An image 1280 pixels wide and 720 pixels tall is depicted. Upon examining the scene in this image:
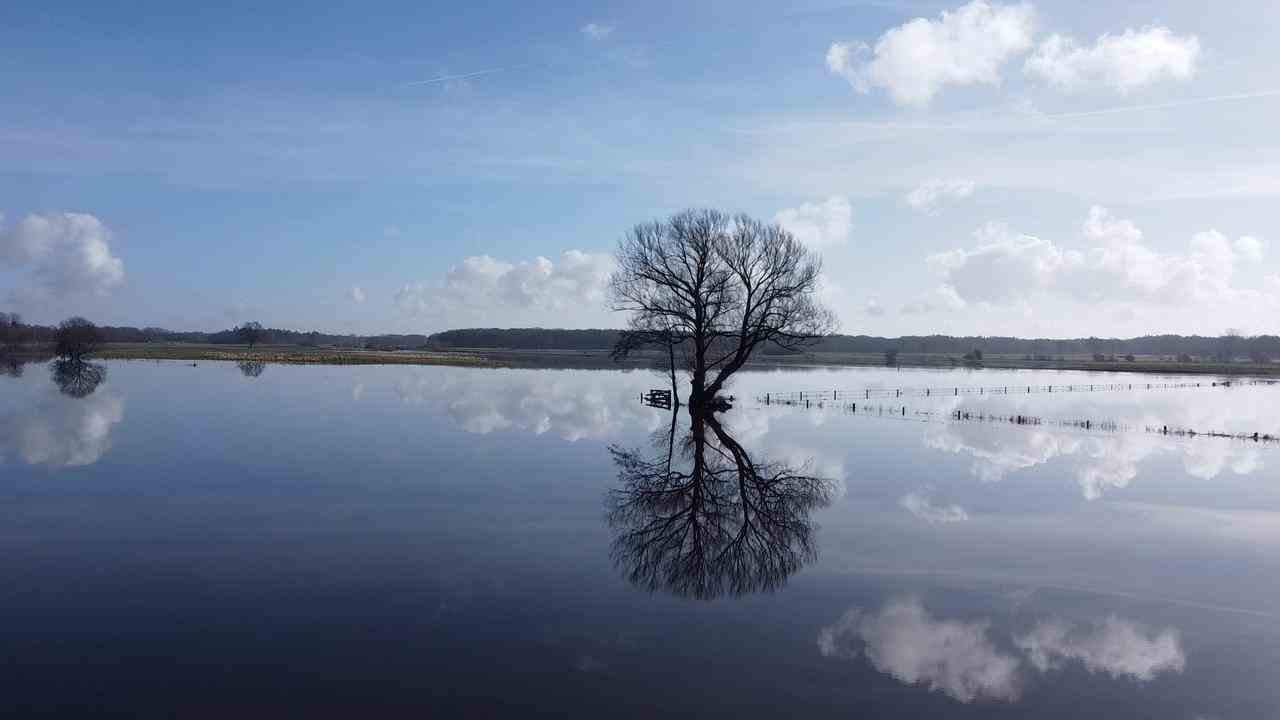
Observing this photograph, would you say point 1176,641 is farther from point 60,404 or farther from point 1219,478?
point 60,404

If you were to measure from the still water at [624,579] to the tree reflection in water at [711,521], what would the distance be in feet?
0.42

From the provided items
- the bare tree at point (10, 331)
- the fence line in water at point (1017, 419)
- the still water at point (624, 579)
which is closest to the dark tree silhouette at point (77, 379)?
the still water at point (624, 579)

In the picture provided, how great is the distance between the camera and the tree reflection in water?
1672 cm

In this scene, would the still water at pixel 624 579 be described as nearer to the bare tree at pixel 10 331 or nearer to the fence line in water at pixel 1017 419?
the fence line in water at pixel 1017 419

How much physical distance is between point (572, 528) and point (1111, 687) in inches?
462

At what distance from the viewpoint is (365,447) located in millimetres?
33125

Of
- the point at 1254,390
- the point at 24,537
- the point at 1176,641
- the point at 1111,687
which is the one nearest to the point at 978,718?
the point at 1111,687

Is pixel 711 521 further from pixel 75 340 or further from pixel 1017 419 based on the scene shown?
pixel 75 340

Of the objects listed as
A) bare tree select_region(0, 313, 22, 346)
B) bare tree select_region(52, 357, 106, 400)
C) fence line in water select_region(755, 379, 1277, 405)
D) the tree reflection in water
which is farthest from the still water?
bare tree select_region(0, 313, 22, 346)

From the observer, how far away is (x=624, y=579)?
16.2 metres

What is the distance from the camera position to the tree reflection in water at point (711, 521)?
1672 centimetres

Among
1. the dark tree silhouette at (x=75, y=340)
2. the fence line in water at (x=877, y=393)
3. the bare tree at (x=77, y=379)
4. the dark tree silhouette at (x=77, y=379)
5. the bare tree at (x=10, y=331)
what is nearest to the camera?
the bare tree at (x=77, y=379)

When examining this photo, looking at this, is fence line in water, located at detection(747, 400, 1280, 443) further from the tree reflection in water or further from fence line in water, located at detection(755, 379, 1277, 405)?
the tree reflection in water

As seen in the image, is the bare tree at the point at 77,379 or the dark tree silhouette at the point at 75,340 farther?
the dark tree silhouette at the point at 75,340
